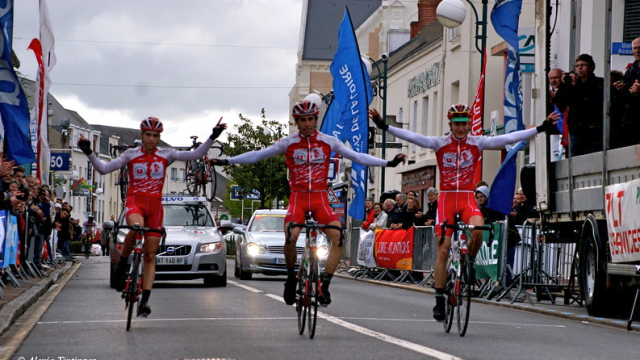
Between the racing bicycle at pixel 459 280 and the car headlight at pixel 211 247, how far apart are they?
1010 centimetres

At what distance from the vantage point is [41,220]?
78.2 feet

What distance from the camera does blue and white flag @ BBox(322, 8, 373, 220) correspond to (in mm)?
30562

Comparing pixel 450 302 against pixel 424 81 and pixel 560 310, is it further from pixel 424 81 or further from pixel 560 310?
pixel 424 81

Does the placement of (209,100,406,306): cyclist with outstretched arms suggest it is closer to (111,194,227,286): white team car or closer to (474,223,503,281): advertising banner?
(474,223,503,281): advertising banner

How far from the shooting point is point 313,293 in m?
11.1

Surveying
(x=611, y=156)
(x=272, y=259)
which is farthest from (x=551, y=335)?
(x=272, y=259)

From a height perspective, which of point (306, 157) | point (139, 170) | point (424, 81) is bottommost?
point (139, 170)

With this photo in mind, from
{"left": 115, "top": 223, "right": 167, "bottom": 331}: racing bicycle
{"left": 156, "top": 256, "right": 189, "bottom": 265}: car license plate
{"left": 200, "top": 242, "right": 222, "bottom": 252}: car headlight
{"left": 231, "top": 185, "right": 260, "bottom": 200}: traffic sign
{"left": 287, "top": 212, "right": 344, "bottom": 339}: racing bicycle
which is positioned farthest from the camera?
{"left": 231, "top": 185, "right": 260, "bottom": 200}: traffic sign

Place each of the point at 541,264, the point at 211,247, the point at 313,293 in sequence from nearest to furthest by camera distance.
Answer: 1. the point at 313,293
2. the point at 541,264
3. the point at 211,247

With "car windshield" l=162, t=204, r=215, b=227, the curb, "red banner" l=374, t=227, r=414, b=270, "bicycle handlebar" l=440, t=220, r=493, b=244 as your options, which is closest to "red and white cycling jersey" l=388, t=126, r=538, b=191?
"bicycle handlebar" l=440, t=220, r=493, b=244

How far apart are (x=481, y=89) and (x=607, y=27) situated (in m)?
12.2

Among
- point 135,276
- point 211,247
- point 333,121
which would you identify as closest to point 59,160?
point 333,121

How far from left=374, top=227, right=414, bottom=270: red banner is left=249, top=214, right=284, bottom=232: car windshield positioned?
2.20 meters

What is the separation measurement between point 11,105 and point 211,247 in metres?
4.28
